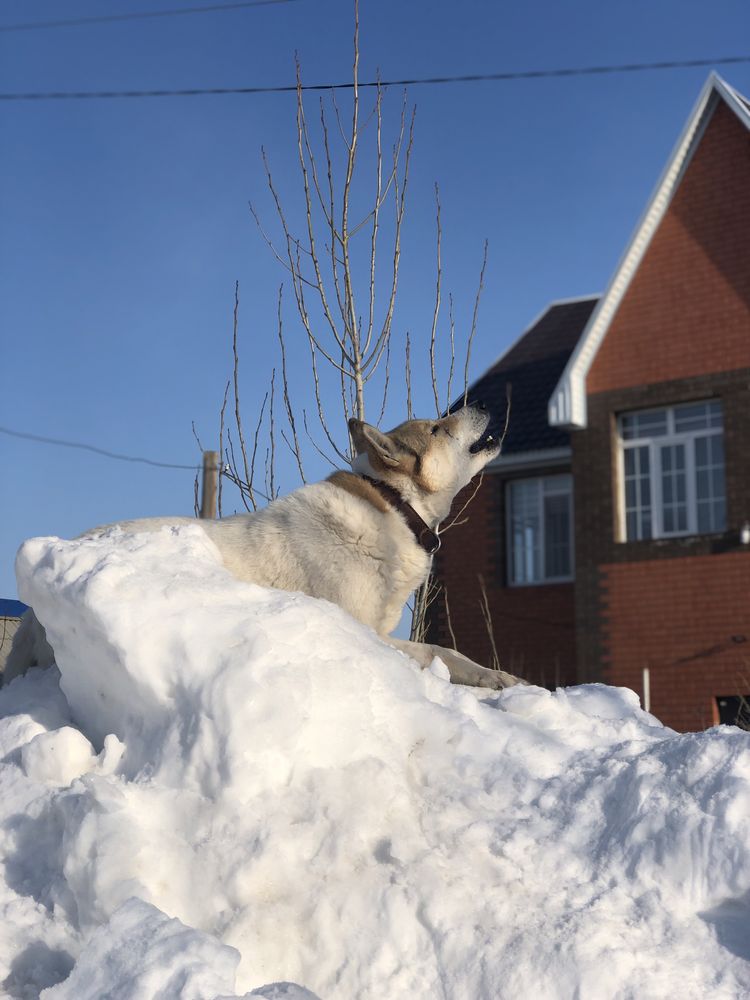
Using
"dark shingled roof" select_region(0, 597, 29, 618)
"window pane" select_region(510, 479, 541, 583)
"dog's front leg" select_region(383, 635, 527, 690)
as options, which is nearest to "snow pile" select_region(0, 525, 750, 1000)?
"dog's front leg" select_region(383, 635, 527, 690)

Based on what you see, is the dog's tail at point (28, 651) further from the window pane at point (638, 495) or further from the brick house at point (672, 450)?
the window pane at point (638, 495)

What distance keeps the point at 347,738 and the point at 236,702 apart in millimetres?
368

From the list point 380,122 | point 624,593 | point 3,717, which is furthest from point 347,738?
point 624,593

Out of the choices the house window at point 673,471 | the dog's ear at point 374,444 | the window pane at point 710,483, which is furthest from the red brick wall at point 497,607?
the dog's ear at point 374,444

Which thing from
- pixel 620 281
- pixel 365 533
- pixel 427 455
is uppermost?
pixel 620 281

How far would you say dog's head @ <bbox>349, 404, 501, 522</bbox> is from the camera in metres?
5.63

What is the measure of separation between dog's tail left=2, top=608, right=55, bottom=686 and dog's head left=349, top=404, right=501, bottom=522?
6.18 feet

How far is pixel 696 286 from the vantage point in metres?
15.1

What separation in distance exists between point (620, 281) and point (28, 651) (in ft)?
41.5

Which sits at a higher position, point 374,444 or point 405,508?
point 374,444

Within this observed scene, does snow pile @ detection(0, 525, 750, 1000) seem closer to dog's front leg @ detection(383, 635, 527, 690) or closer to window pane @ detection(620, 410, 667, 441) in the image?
dog's front leg @ detection(383, 635, 527, 690)

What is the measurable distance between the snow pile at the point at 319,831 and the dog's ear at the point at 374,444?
1.91m

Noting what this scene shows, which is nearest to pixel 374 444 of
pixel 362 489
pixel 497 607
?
pixel 362 489

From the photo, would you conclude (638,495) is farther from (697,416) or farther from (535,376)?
(535,376)
